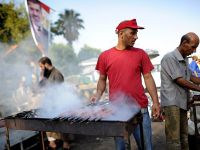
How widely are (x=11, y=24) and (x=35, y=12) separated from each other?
1265cm

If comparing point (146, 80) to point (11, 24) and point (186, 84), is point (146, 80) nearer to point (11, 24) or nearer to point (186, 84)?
point (186, 84)

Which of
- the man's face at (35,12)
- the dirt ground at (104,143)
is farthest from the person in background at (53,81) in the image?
the man's face at (35,12)

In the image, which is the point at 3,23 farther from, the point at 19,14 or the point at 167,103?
the point at 167,103

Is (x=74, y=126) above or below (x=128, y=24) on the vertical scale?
below

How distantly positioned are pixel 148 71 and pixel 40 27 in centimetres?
763

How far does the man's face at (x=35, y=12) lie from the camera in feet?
32.7

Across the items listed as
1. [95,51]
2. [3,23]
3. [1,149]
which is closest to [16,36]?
[3,23]

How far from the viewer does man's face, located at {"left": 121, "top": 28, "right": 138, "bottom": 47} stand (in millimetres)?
3596

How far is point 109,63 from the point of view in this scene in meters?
3.75

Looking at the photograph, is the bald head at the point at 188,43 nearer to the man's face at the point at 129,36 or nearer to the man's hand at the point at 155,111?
the man's face at the point at 129,36

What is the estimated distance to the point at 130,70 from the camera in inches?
142

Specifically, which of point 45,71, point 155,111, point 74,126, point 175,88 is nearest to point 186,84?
point 175,88

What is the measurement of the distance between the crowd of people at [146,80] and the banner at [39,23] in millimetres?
6659

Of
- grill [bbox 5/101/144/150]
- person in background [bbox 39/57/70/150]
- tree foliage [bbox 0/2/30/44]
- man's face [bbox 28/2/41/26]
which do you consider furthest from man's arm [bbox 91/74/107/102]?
tree foliage [bbox 0/2/30/44]
